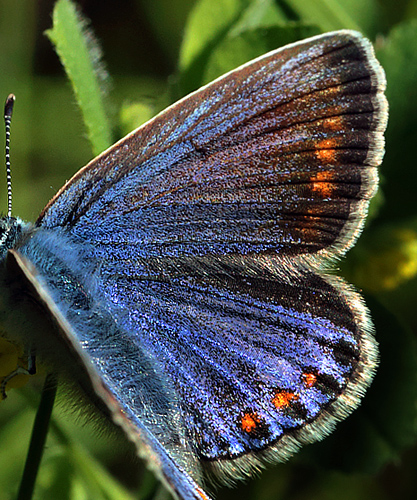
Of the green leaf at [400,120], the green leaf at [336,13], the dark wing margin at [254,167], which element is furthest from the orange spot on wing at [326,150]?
the green leaf at [336,13]

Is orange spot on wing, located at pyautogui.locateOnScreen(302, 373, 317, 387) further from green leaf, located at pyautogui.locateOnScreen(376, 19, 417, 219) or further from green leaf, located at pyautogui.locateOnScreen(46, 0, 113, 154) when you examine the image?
green leaf, located at pyautogui.locateOnScreen(376, 19, 417, 219)

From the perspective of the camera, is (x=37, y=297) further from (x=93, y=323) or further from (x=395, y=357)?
(x=395, y=357)

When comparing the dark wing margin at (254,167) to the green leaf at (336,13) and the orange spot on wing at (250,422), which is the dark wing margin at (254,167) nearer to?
the orange spot on wing at (250,422)

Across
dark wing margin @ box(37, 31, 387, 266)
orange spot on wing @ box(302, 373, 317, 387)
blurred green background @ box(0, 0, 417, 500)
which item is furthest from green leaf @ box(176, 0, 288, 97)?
orange spot on wing @ box(302, 373, 317, 387)

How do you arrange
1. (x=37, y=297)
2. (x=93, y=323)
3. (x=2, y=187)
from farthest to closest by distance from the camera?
(x=2, y=187) < (x=93, y=323) < (x=37, y=297)

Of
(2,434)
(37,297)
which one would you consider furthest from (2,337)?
(2,434)
